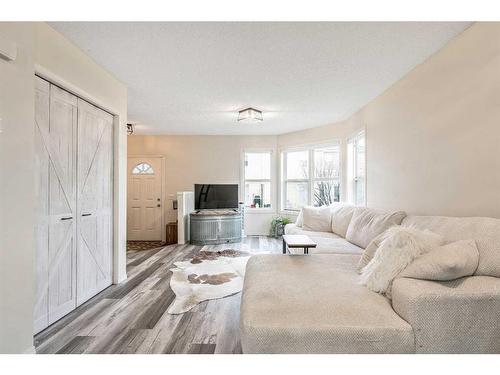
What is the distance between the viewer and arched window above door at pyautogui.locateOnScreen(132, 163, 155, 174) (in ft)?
20.6

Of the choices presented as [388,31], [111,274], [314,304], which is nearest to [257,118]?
[388,31]

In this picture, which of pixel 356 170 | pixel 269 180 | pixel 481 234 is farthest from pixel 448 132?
pixel 269 180

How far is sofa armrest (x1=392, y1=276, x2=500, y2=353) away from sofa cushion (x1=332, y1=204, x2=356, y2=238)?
7.68ft

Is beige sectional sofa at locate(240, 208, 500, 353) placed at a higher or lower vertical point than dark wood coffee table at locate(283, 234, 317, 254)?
lower

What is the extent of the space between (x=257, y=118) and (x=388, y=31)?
7.71ft

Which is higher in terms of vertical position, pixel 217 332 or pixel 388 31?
pixel 388 31

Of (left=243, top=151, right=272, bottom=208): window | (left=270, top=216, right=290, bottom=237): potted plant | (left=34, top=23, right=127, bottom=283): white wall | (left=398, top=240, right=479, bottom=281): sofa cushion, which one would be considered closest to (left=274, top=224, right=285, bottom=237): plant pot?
(left=270, top=216, right=290, bottom=237): potted plant

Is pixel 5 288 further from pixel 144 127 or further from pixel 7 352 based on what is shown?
pixel 144 127

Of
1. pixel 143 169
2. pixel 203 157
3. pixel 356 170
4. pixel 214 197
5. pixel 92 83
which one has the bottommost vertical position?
pixel 214 197

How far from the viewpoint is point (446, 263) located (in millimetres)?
1479

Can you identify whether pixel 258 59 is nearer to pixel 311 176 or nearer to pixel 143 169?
pixel 311 176

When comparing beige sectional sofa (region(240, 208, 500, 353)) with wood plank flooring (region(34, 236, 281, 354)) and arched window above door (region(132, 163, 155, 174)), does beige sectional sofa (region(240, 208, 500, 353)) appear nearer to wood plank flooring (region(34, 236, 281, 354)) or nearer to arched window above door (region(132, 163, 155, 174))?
wood plank flooring (region(34, 236, 281, 354))

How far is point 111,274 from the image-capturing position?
3.17 m

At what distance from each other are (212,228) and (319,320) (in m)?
4.39
